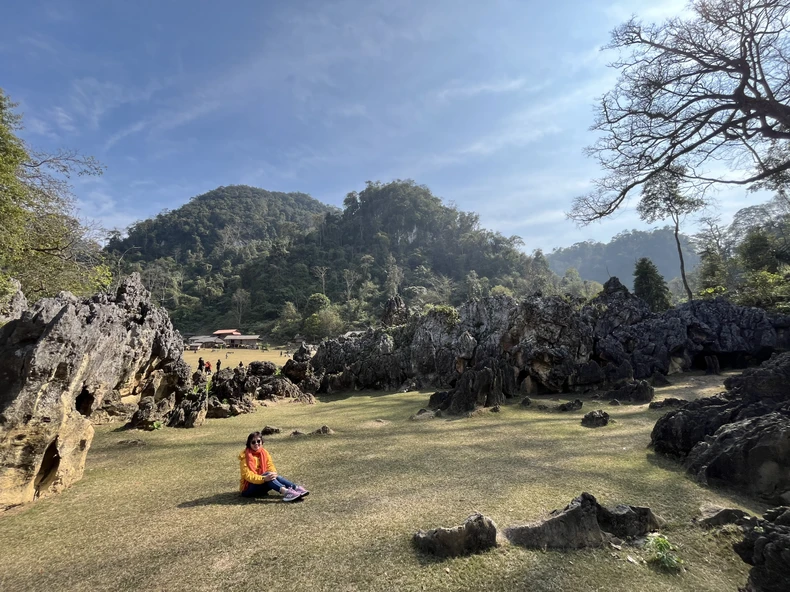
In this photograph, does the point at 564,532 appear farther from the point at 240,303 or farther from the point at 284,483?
the point at 240,303

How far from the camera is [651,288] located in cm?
3136

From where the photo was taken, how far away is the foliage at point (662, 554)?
3541 millimetres

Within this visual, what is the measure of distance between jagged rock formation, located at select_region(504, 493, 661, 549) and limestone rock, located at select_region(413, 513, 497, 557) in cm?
34

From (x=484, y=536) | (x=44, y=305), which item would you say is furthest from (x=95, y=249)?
(x=484, y=536)

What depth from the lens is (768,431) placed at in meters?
5.19

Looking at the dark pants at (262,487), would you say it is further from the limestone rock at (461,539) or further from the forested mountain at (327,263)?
the forested mountain at (327,263)

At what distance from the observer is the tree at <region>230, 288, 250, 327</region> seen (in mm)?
66062

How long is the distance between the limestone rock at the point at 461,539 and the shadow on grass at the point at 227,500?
262 centimetres

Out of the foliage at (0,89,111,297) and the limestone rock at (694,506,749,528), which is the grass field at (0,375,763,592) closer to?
the limestone rock at (694,506,749,528)

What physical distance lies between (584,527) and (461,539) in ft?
4.42

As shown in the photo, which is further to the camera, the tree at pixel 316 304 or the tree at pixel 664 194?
the tree at pixel 316 304

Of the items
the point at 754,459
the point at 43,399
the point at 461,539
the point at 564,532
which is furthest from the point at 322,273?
the point at 564,532

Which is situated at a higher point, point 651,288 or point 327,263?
point 327,263

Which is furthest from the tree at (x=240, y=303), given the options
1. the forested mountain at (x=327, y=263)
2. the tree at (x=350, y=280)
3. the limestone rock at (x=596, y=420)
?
the limestone rock at (x=596, y=420)
